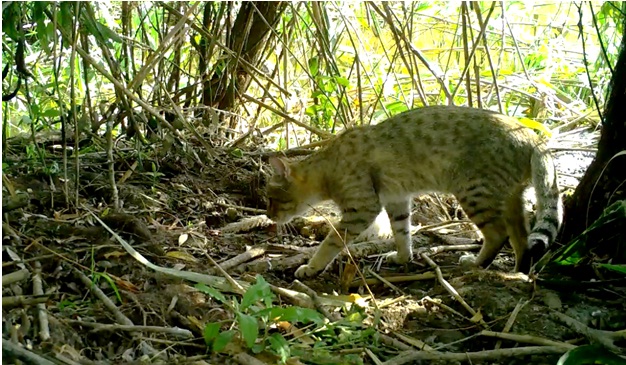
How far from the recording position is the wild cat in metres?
3.83

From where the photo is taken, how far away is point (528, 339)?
2.69 m

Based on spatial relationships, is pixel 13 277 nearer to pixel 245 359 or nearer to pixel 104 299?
pixel 104 299

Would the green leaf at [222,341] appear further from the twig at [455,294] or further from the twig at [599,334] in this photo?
the twig at [599,334]

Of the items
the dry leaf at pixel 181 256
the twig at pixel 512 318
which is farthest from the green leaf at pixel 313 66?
the twig at pixel 512 318

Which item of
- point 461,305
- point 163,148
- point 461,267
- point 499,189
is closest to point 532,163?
point 499,189

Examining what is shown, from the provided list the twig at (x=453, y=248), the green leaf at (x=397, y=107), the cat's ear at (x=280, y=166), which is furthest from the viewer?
the green leaf at (x=397, y=107)

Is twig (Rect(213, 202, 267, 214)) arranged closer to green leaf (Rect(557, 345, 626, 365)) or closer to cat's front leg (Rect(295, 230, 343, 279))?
cat's front leg (Rect(295, 230, 343, 279))

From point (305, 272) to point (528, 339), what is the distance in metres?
1.42

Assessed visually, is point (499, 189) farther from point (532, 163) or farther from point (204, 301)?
point (204, 301)

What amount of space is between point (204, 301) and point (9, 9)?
1475mm

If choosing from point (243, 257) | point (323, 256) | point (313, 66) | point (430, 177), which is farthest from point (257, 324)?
point (313, 66)

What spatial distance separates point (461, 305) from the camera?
3.12m

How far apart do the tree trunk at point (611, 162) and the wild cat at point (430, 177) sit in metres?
0.21

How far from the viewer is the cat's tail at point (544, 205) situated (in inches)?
135
